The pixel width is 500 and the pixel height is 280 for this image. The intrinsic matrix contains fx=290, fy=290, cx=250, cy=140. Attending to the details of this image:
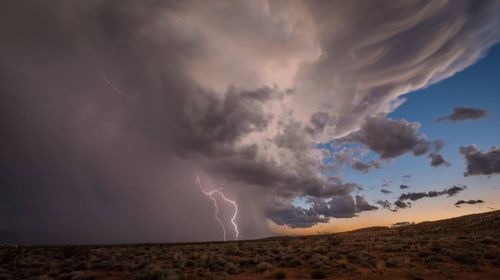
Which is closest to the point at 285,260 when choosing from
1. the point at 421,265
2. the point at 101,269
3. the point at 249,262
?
the point at 249,262

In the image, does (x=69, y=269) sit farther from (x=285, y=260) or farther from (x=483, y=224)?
(x=483, y=224)

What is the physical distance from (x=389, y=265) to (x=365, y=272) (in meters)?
3.37

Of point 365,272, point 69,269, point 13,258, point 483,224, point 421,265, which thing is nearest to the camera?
point 365,272

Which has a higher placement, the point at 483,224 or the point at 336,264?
the point at 483,224

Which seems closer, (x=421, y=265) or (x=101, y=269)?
(x=421, y=265)

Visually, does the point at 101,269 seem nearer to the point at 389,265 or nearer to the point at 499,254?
the point at 389,265

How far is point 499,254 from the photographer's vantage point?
21.9 meters

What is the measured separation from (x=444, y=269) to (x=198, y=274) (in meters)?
16.1

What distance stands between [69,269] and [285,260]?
57.2ft

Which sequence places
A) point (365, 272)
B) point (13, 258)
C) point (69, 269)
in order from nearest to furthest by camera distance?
point (365, 272), point (69, 269), point (13, 258)

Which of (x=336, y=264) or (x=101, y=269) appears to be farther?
(x=101, y=269)

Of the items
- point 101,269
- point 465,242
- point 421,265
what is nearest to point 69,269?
point 101,269

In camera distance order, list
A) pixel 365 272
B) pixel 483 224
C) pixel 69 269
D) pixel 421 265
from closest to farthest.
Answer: pixel 365 272 < pixel 421 265 < pixel 69 269 < pixel 483 224

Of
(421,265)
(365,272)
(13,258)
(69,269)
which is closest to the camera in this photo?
(365,272)
